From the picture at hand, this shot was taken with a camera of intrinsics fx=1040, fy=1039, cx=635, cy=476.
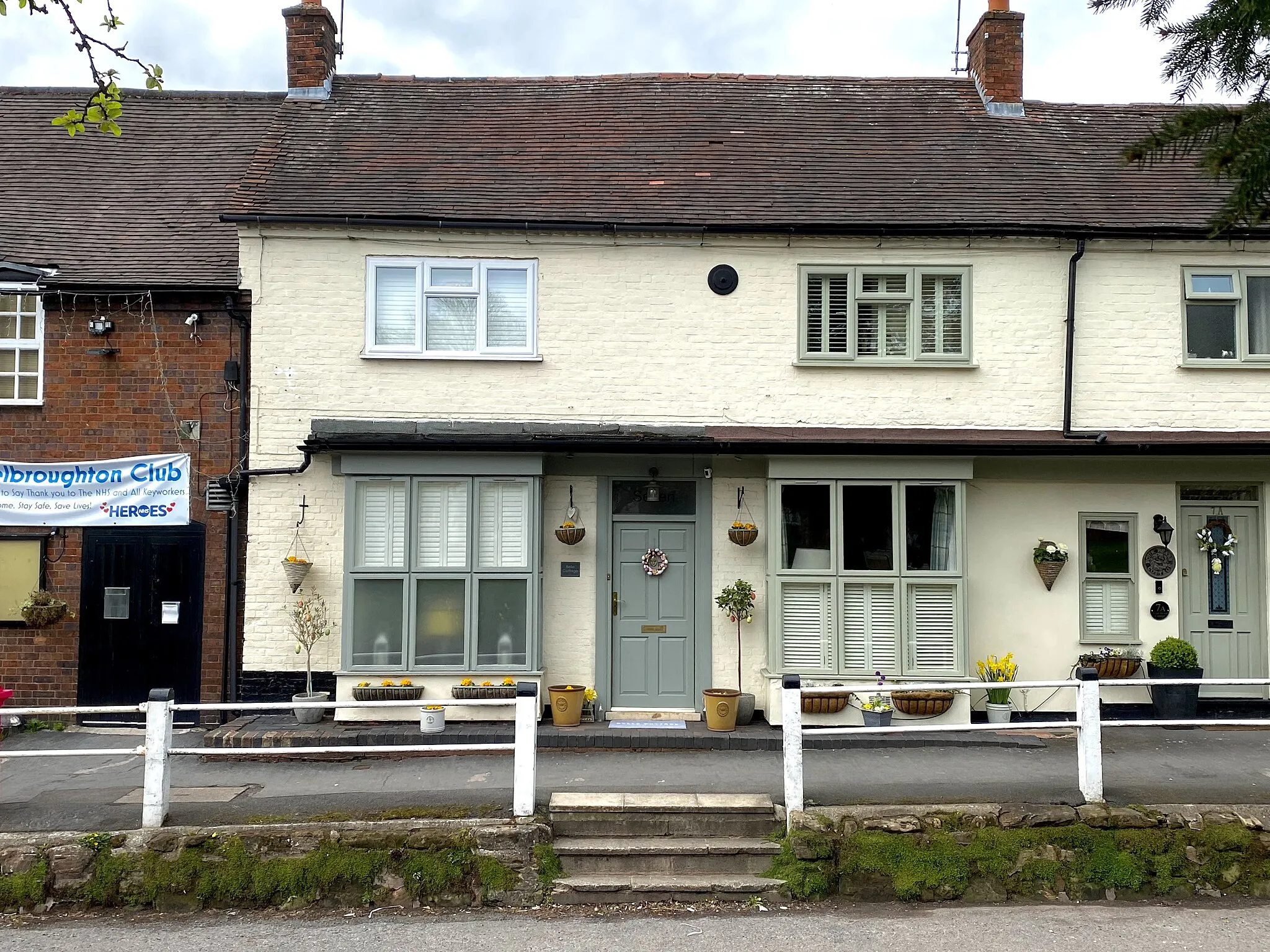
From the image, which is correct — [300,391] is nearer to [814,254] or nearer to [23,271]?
[23,271]

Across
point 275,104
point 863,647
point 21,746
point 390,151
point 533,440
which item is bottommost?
point 21,746

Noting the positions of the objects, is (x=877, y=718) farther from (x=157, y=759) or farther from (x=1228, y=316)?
(x=157, y=759)

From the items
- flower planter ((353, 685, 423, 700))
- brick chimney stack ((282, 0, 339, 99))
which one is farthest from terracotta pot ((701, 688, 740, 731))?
brick chimney stack ((282, 0, 339, 99))

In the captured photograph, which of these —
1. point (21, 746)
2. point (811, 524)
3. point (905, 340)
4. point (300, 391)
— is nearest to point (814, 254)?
point (905, 340)

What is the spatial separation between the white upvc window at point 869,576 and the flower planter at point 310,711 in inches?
189

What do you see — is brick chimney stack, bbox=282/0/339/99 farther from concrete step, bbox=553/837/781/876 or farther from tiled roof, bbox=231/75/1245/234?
concrete step, bbox=553/837/781/876

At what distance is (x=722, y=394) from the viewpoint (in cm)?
1134

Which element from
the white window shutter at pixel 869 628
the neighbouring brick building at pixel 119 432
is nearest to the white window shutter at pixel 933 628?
the white window shutter at pixel 869 628

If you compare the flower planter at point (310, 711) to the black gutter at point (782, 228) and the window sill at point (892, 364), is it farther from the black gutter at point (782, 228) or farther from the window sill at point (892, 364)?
the window sill at point (892, 364)

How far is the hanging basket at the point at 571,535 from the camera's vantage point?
11.0m

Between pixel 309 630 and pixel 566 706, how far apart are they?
2818 millimetres

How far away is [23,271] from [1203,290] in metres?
13.0

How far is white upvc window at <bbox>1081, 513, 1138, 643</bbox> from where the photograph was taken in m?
11.3

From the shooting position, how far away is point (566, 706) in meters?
10.5
